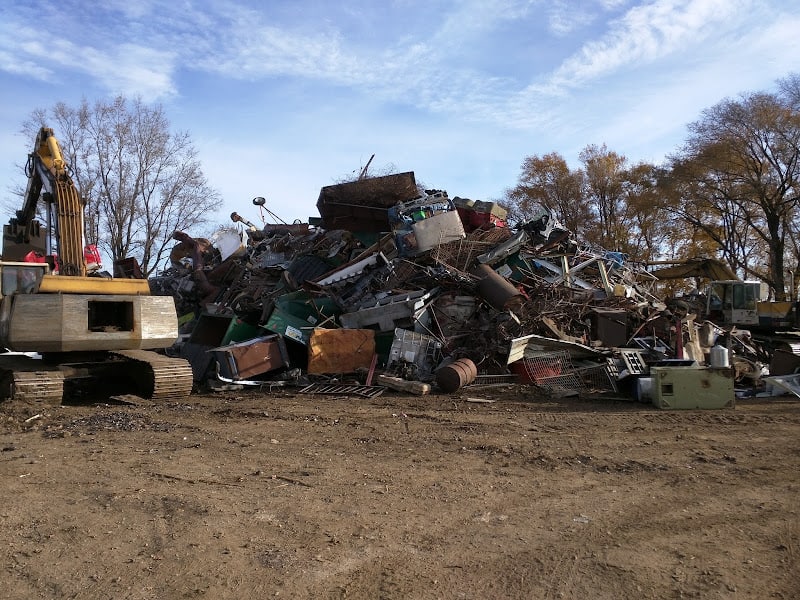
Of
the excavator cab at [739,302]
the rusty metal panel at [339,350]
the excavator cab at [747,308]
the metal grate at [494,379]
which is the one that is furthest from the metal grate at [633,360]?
the excavator cab at [739,302]

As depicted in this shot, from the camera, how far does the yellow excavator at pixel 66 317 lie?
29.1 feet

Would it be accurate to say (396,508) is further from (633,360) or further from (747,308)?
(747,308)

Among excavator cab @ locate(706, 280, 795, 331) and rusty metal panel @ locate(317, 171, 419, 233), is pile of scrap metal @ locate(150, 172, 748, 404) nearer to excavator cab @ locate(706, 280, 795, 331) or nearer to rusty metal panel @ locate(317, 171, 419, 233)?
rusty metal panel @ locate(317, 171, 419, 233)

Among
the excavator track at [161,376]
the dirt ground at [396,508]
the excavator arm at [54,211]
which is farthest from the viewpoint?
the excavator track at [161,376]

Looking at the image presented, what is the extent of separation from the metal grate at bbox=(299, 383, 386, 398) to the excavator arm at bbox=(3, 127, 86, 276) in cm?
458

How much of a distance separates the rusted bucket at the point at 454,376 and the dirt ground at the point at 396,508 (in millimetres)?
2602

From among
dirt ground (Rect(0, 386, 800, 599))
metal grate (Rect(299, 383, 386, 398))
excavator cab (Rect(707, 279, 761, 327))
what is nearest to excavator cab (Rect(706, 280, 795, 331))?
excavator cab (Rect(707, 279, 761, 327))

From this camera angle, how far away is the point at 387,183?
1747 centimetres

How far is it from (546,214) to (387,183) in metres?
4.52

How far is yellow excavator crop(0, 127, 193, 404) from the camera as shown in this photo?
8.86 metres

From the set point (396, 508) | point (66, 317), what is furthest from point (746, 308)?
point (66, 317)

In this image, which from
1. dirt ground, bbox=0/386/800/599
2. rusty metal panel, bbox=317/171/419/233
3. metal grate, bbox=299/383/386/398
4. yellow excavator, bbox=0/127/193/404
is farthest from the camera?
rusty metal panel, bbox=317/171/419/233

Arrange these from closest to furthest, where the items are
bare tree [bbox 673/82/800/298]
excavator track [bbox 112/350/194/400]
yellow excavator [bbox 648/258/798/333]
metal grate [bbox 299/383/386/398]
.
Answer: excavator track [bbox 112/350/194/400]
metal grate [bbox 299/383/386/398]
yellow excavator [bbox 648/258/798/333]
bare tree [bbox 673/82/800/298]

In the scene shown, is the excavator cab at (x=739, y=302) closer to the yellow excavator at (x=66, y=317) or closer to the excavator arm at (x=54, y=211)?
the yellow excavator at (x=66, y=317)
